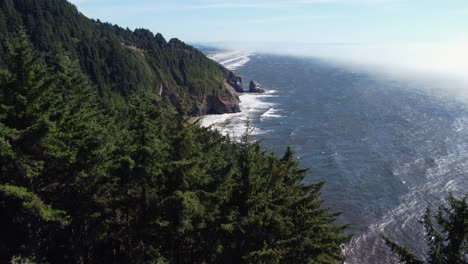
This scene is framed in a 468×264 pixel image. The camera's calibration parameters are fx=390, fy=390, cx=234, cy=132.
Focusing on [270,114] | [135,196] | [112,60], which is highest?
[112,60]

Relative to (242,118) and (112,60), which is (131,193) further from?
(112,60)

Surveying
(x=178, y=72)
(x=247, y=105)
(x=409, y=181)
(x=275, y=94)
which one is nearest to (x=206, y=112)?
(x=247, y=105)

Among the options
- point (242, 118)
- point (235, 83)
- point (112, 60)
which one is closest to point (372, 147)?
point (242, 118)

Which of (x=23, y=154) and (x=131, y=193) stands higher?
(x=23, y=154)

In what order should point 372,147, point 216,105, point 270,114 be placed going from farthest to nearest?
point 216,105
point 270,114
point 372,147

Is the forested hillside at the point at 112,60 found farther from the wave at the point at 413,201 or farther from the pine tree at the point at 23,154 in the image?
the pine tree at the point at 23,154

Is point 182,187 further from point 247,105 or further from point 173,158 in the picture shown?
point 247,105

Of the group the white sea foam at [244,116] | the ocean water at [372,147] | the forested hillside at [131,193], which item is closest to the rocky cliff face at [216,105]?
the white sea foam at [244,116]
